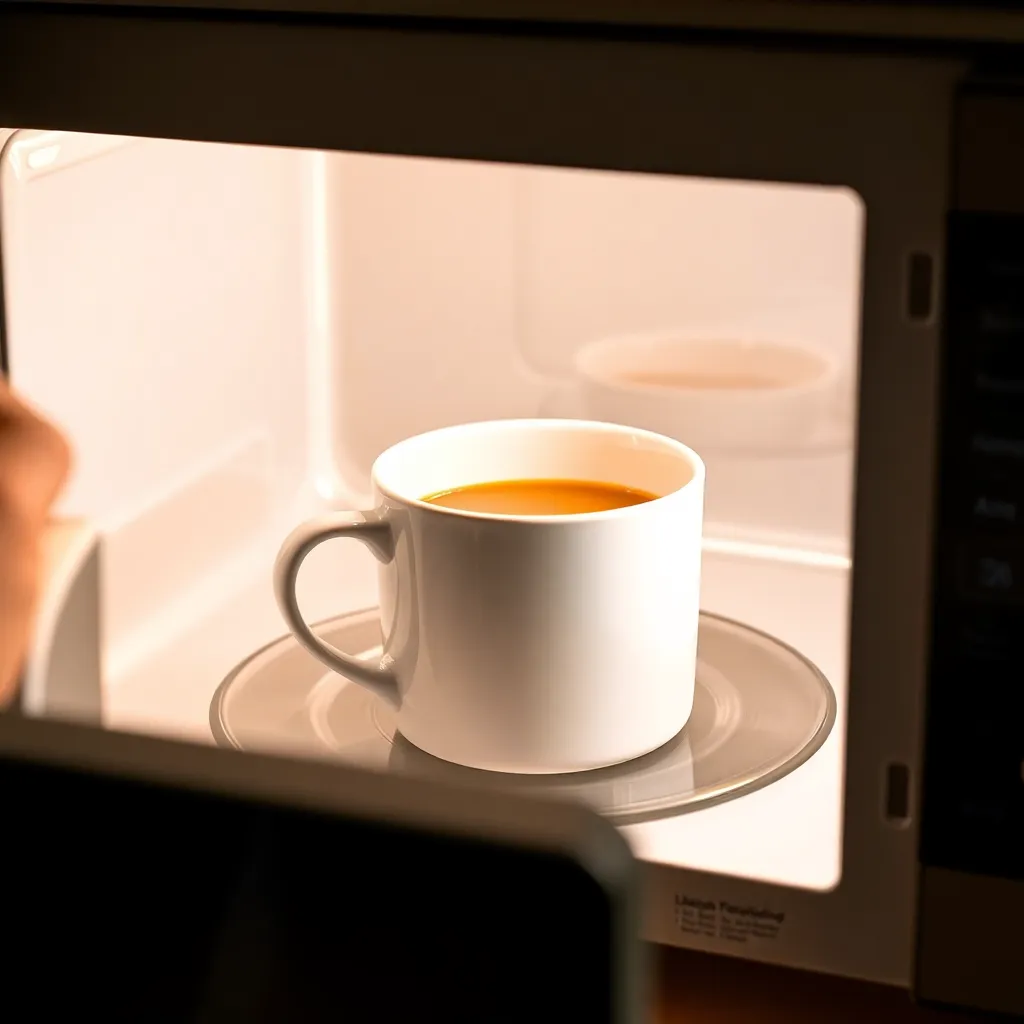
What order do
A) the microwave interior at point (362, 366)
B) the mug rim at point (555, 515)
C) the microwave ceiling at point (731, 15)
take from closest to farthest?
the microwave ceiling at point (731, 15) < the mug rim at point (555, 515) < the microwave interior at point (362, 366)

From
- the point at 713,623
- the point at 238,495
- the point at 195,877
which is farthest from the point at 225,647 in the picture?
the point at 195,877

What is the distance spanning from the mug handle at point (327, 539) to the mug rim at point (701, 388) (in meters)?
0.27

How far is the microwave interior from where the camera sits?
25.0 inches

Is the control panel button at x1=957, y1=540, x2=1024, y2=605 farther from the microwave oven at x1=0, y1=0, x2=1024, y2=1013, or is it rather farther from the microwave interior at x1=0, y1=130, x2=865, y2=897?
the microwave interior at x1=0, y1=130, x2=865, y2=897

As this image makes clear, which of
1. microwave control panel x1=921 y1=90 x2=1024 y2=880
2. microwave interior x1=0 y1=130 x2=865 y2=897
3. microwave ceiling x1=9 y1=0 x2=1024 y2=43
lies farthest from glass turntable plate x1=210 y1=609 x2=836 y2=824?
microwave ceiling x1=9 y1=0 x2=1024 y2=43

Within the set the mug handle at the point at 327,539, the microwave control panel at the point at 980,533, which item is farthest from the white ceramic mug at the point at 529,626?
the microwave control panel at the point at 980,533

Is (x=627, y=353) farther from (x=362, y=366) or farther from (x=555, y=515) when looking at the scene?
(x=555, y=515)

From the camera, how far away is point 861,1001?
528 millimetres

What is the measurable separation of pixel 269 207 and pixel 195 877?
1.95ft

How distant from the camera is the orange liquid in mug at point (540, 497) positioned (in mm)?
620

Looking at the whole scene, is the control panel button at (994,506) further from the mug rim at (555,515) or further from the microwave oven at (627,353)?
the mug rim at (555,515)

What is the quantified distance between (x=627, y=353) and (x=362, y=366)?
15 centimetres

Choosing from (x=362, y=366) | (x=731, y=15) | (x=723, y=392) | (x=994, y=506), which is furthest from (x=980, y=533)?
(x=362, y=366)

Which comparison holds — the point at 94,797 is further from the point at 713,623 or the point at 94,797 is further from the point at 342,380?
the point at 342,380
